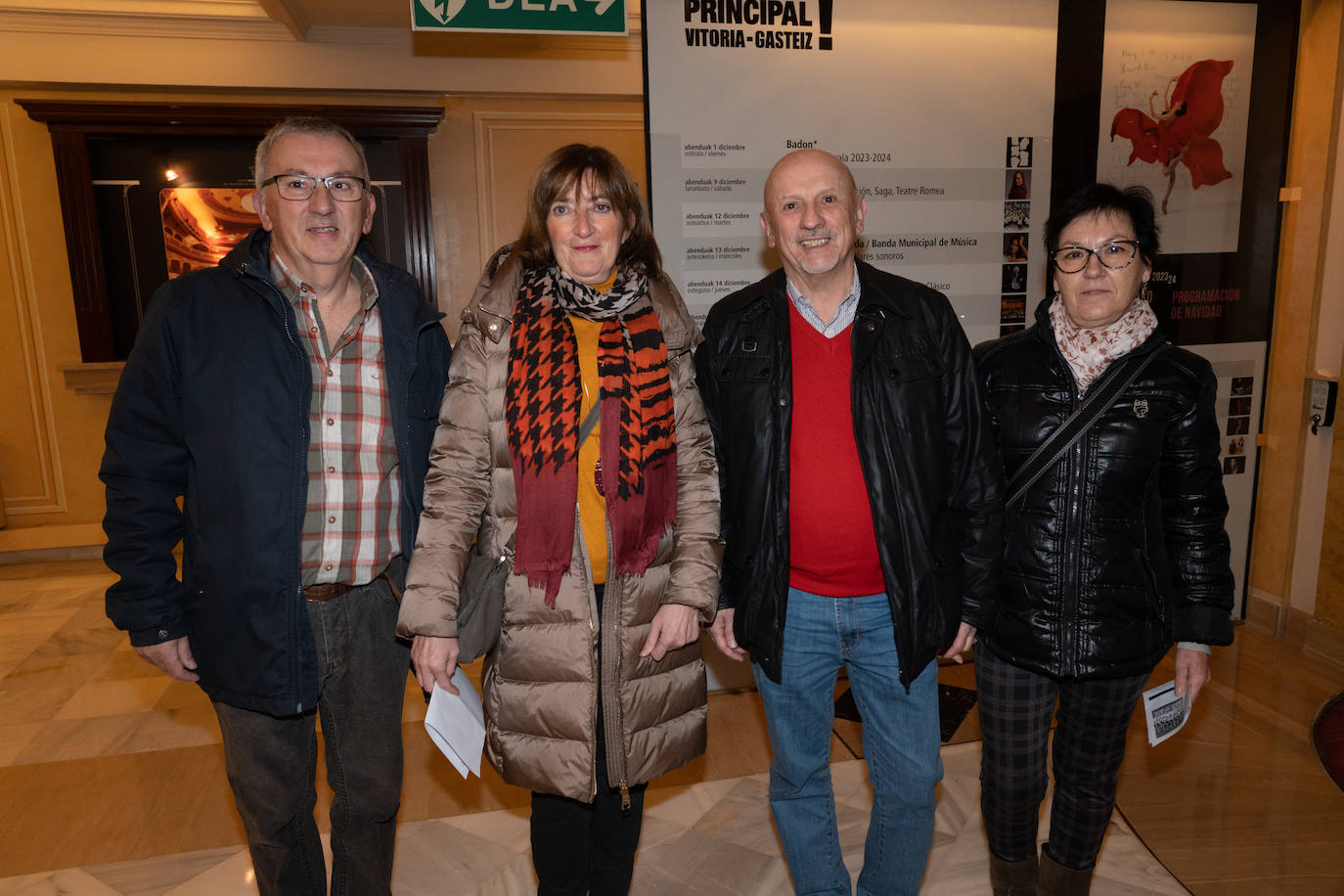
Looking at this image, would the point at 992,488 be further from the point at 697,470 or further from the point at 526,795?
the point at 526,795

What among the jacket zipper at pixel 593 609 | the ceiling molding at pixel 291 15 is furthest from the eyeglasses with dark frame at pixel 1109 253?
the ceiling molding at pixel 291 15

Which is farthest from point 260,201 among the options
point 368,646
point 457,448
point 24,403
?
point 24,403

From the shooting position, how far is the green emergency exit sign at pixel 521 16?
2840 millimetres

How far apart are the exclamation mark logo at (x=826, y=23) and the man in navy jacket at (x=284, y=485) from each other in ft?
6.58

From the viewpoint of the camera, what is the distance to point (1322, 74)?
11.8 ft

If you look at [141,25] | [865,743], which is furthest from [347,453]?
[141,25]

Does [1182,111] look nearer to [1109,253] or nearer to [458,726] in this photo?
[1109,253]

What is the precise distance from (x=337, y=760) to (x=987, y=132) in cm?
315

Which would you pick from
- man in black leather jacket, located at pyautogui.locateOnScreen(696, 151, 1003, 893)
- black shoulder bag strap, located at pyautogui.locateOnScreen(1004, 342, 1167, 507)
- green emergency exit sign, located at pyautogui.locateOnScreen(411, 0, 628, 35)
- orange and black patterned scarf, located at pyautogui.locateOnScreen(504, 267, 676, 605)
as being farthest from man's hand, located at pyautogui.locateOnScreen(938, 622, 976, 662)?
green emergency exit sign, located at pyautogui.locateOnScreen(411, 0, 628, 35)

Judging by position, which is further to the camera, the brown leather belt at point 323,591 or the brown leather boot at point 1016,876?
Result: the brown leather boot at point 1016,876

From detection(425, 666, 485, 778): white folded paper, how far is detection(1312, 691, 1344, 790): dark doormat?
4.73ft

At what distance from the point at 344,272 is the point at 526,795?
1833 millimetres

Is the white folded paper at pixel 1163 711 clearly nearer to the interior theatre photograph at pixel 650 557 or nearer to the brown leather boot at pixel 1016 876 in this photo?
the interior theatre photograph at pixel 650 557

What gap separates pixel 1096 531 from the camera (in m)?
1.76
